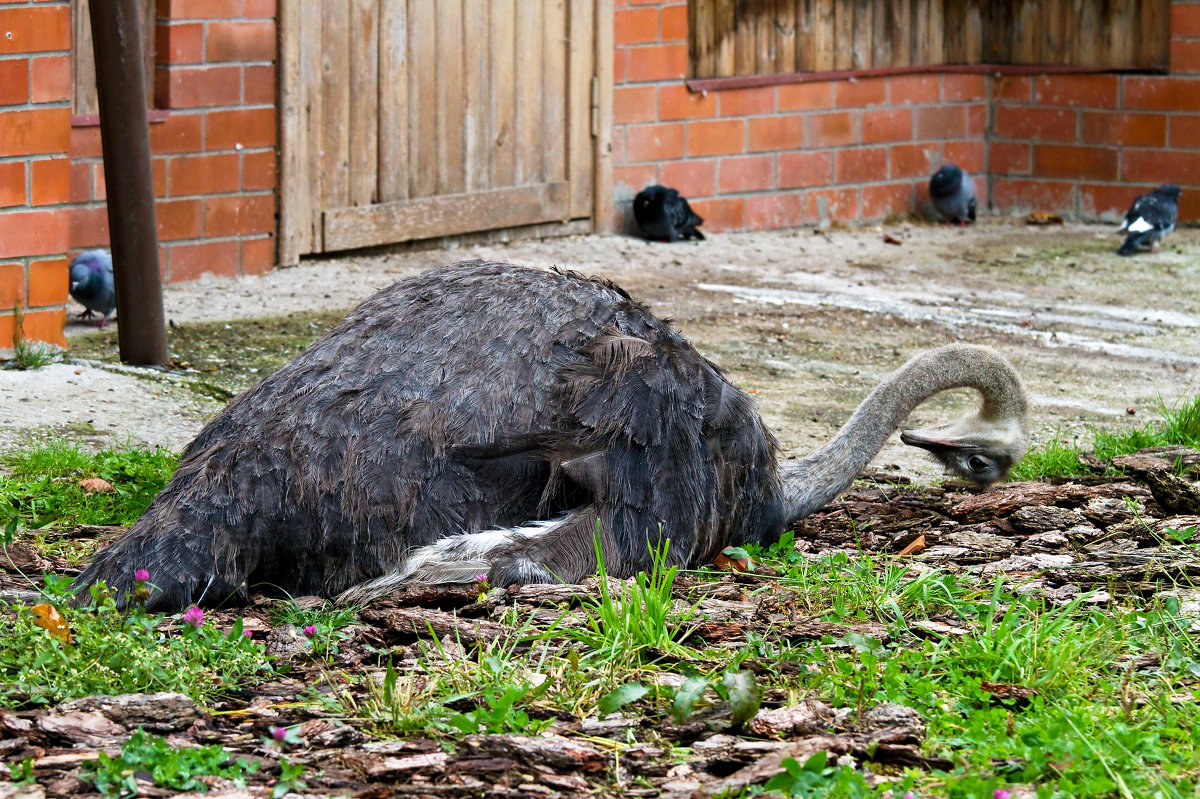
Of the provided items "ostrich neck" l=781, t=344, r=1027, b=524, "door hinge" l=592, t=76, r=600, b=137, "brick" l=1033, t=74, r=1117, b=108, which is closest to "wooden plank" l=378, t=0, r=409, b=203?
"door hinge" l=592, t=76, r=600, b=137

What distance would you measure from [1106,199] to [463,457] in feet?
33.7

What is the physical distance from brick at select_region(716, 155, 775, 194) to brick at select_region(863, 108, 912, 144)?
1.02 metres

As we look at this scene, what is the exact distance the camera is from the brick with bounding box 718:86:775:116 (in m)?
11.8

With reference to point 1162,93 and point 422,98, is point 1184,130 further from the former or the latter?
point 422,98

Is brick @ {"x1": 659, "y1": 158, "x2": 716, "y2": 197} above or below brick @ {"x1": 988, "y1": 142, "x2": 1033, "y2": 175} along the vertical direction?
below

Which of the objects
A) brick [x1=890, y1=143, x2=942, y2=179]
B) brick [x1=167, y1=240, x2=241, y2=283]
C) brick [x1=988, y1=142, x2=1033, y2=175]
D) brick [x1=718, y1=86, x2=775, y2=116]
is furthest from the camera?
brick [x1=988, y1=142, x2=1033, y2=175]

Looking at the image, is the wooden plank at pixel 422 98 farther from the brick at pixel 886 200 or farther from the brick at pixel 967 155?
the brick at pixel 967 155

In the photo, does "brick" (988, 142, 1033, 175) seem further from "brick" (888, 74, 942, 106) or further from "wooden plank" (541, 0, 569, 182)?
"wooden plank" (541, 0, 569, 182)

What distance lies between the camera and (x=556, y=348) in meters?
4.20

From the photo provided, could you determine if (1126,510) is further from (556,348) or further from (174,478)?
(174,478)

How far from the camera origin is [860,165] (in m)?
12.6

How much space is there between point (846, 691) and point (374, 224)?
720 cm

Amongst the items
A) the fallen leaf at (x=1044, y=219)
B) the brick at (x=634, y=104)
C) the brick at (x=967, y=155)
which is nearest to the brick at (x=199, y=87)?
the brick at (x=634, y=104)

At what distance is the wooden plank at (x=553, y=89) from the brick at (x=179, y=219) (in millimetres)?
2721
